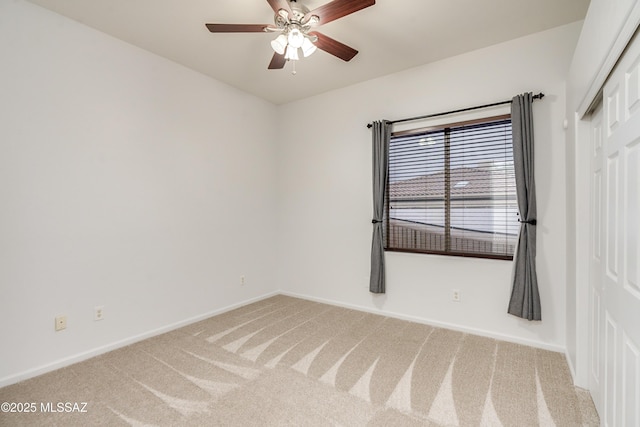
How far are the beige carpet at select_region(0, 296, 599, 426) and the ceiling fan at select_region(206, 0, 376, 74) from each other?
2.41 m

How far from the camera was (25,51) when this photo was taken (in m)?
2.25

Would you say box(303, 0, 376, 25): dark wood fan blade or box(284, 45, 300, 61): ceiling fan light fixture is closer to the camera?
box(303, 0, 376, 25): dark wood fan blade

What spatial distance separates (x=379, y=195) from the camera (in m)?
3.48

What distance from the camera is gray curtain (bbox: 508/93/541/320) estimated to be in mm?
2643

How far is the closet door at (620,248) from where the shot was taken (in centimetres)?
119

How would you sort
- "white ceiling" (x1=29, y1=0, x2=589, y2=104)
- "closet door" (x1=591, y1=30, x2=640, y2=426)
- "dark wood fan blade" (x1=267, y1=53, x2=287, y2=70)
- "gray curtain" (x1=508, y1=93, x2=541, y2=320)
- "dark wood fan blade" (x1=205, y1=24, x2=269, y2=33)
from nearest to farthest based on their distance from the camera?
"closet door" (x1=591, y1=30, x2=640, y2=426) → "dark wood fan blade" (x1=205, y1=24, x2=269, y2=33) → "white ceiling" (x1=29, y1=0, x2=589, y2=104) → "dark wood fan blade" (x1=267, y1=53, x2=287, y2=70) → "gray curtain" (x1=508, y1=93, x2=541, y2=320)

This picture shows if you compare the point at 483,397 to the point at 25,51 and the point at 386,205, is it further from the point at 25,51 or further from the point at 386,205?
the point at 25,51

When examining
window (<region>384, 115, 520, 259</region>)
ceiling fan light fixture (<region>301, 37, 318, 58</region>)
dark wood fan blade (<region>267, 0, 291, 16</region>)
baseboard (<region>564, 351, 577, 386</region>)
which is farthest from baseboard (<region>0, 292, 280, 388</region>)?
baseboard (<region>564, 351, 577, 386</region>)

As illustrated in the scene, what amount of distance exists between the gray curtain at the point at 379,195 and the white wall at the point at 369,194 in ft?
0.45

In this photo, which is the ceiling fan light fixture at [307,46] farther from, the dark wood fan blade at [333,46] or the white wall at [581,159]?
the white wall at [581,159]

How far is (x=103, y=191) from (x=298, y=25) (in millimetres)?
2164

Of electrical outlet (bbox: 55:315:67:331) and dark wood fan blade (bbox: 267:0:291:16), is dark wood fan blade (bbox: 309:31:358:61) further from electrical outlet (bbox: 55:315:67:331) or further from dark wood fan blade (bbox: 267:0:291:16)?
electrical outlet (bbox: 55:315:67:331)

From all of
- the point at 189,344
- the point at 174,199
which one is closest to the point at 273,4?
the point at 174,199

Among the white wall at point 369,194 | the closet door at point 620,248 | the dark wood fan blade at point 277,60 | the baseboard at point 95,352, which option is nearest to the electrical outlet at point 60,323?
the baseboard at point 95,352
